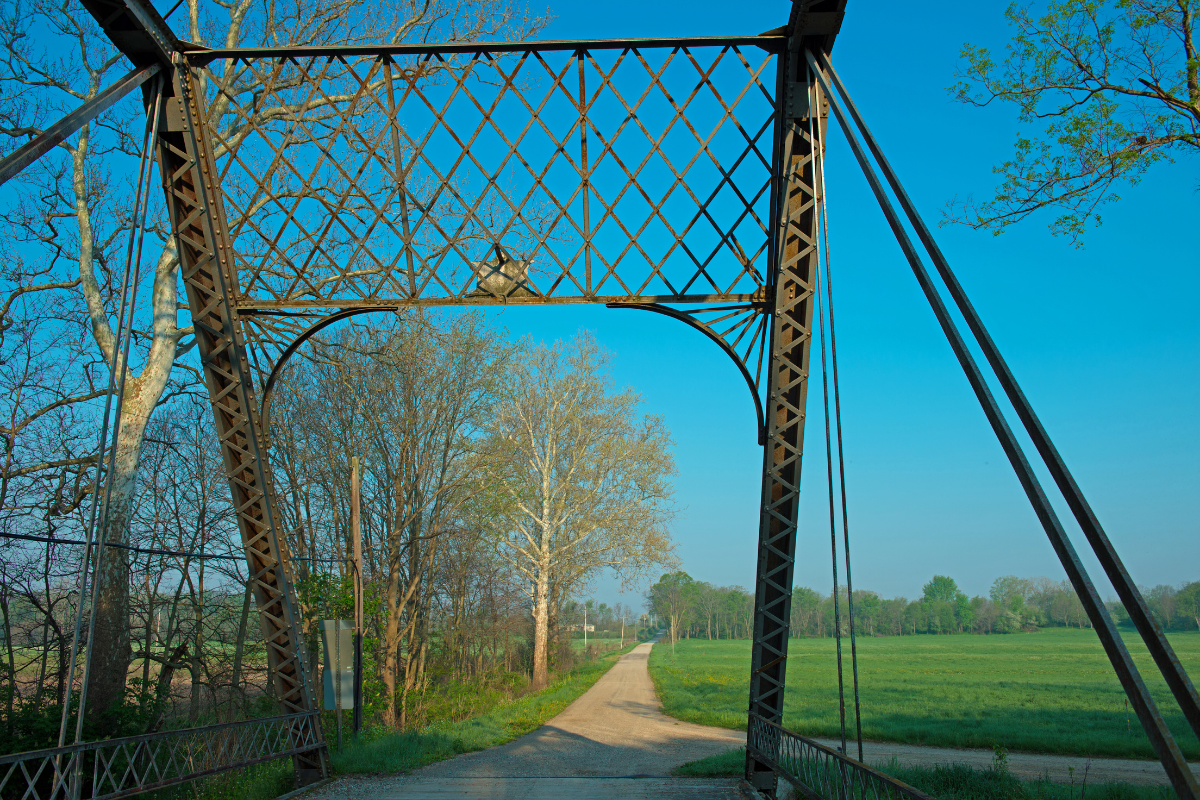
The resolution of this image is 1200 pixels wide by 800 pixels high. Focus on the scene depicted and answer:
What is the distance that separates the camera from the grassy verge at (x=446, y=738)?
32.4 feet

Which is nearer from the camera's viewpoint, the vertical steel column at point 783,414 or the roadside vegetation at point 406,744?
the vertical steel column at point 783,414

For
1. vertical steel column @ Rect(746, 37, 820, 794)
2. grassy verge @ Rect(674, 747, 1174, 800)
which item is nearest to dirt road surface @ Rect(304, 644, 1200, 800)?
grassy verge @ Rect(674, 747, 1174, 800)

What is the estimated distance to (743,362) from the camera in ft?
25.7

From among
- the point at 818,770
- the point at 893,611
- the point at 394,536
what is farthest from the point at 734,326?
the point at 893,611

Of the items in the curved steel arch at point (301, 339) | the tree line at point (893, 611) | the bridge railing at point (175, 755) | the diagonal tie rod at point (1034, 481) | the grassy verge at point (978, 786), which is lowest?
the tree line at point (893, 611)

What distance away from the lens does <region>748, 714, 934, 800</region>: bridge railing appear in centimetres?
410

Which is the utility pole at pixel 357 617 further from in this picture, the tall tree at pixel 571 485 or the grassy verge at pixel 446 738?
the tall tree at pixel 571 485

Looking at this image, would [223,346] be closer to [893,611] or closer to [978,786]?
[978,786]

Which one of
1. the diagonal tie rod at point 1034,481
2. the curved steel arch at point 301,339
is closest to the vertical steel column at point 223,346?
the curved steel arch at point 301,339

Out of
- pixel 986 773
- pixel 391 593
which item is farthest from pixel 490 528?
pixel 986 773

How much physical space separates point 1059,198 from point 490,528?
65.9ft

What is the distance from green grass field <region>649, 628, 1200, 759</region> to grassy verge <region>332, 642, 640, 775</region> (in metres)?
4.54

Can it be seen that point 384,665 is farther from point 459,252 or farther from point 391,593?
point 459,252

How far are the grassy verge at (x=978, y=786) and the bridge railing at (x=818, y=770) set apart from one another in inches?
75.3
